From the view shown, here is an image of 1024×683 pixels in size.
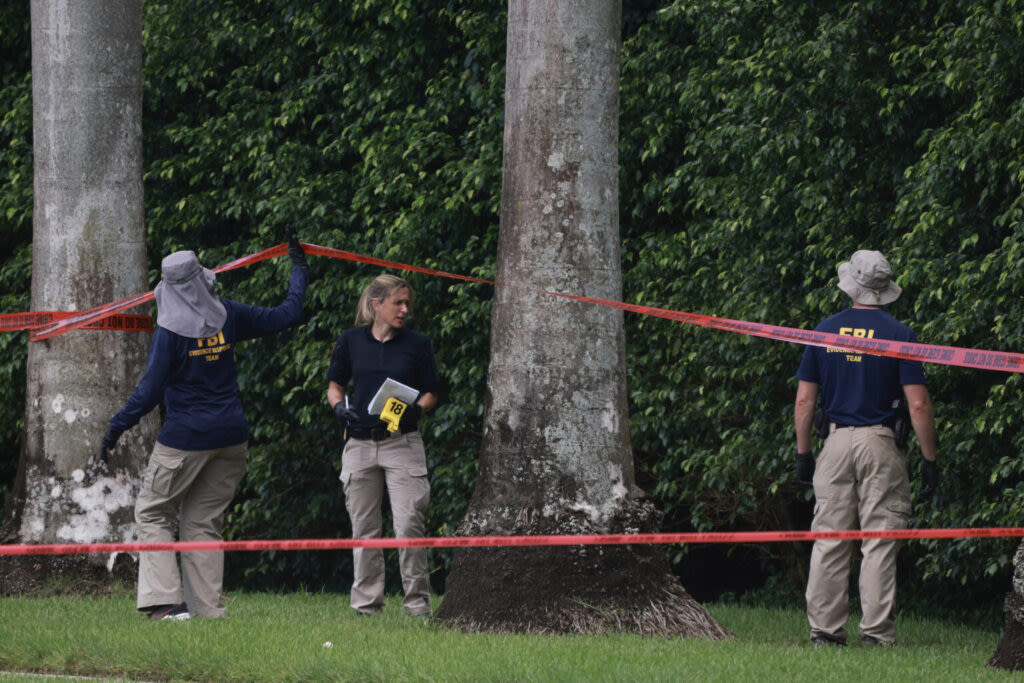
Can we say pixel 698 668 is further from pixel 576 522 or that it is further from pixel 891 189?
pixel 891 189

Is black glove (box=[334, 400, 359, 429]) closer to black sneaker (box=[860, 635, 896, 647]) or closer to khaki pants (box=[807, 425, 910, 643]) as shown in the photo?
khaki pants (box=[807, 425, 910, 643])

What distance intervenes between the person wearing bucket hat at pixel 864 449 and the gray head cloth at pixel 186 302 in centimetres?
290

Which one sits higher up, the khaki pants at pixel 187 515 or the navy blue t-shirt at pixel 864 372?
the navy blue t-shirt at pixel 864 372

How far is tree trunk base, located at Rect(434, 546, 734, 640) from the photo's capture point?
7.09 meters

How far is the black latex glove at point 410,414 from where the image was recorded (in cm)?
812

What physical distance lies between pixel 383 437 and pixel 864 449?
2594mm

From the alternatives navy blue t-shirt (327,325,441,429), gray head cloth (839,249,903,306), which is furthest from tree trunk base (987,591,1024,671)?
navy blue t-shirt (327,325,441,429)

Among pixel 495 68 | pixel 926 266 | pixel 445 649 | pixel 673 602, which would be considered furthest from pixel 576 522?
pixel 495 68


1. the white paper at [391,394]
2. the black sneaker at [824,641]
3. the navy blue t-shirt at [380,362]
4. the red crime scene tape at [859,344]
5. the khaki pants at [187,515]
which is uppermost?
the red crime scene tape at [859,344]

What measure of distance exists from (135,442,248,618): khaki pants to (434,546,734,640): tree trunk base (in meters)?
1.23

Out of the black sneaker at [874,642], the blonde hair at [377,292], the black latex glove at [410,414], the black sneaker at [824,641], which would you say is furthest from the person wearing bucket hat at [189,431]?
the black sneaker at [874,642]

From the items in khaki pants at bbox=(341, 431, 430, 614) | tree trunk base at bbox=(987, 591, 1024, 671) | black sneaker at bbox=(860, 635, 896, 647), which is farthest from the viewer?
khaki pants at bbox=(341, 431, 430, 614)

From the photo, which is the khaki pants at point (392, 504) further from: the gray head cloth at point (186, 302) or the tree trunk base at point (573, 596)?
the gray head cloth at point (186, 302)

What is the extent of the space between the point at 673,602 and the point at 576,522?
0.62 metres
